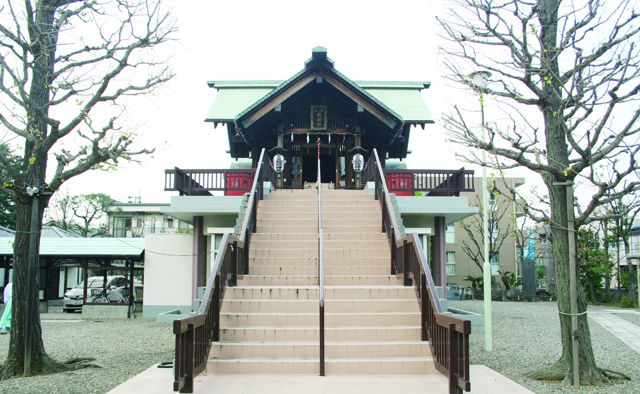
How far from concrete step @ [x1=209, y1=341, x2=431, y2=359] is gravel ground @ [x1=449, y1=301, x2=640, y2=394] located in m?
1.67

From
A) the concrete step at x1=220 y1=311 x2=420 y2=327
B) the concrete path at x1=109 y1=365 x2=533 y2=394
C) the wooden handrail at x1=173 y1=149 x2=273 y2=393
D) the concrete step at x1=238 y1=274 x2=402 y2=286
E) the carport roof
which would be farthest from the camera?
the carport roof

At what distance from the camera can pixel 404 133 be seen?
2025 centimetres

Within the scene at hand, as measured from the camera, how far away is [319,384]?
265 inches

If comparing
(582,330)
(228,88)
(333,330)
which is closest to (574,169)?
(582,330)

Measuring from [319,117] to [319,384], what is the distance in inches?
522

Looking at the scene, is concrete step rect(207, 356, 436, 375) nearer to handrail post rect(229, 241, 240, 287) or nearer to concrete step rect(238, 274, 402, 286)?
handrail post rect(229, 241, 240, 287)

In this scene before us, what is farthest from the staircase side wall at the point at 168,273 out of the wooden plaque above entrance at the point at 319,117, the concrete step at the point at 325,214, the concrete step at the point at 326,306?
the concrete step at the point at 326,306

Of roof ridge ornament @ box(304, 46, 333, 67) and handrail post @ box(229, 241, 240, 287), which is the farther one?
roof ridge ornament @ box(304, 46, 333, 67)

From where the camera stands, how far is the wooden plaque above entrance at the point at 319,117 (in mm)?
18984

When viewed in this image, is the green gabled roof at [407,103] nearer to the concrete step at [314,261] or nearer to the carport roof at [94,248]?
the concrete step at [314,261]

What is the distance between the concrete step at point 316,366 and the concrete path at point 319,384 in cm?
14

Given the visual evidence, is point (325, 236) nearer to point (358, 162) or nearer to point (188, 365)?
point (188, 365)

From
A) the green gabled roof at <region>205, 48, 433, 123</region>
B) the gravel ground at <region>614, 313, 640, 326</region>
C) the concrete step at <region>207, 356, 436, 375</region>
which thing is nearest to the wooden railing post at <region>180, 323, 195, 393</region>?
the concrete step at <region>207, 356, 436, 375</region>

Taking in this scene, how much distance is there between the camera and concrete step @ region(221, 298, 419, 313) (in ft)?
28.8
